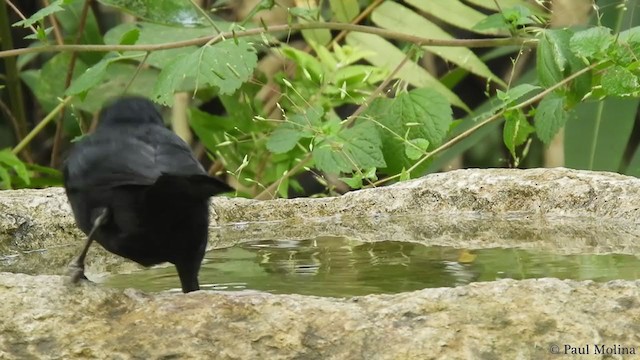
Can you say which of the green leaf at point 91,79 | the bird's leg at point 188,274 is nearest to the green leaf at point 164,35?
the green leaf at point 91,79

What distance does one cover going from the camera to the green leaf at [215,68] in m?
3.40

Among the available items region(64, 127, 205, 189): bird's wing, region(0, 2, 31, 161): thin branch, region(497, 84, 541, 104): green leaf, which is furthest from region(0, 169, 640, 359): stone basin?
region(0, 2, 31, 161): thin branch

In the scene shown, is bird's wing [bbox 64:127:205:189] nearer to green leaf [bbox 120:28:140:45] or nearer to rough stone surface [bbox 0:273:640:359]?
rough stone surface [bbox 0:273:640:359]

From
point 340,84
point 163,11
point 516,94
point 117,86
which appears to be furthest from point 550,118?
point 117,86

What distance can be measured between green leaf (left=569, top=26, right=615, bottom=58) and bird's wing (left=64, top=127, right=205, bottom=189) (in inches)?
52.0

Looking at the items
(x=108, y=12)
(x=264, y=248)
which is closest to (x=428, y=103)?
(x=264, y=248)

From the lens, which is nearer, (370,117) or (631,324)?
A: (631,324)

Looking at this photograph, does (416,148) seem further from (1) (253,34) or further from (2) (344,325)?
(2) (344,325)

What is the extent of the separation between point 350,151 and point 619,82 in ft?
2.88

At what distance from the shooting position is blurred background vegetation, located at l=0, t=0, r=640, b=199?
3.55 metres

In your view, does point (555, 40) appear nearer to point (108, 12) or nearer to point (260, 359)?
point (260, 359)

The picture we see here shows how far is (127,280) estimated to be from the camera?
9.16 ft

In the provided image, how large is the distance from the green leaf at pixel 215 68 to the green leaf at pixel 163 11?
0.74 metres

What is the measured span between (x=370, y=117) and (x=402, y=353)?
2.02 m
